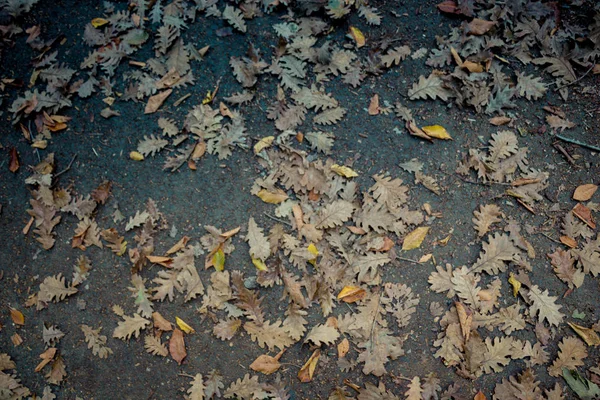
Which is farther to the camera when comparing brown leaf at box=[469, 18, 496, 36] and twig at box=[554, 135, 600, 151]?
brown leaf at box=[469, 18, 496, 36]

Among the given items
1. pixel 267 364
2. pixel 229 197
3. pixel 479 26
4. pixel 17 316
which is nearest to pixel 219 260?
pixel 229 197

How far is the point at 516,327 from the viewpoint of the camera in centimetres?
268

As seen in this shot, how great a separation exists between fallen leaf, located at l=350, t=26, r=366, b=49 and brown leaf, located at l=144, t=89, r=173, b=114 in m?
1.38

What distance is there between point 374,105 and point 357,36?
566mm

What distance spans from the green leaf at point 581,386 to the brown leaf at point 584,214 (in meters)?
0.92

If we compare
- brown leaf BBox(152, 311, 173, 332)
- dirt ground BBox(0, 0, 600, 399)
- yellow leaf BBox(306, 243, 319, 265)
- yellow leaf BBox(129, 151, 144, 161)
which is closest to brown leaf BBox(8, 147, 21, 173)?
dirt ground BBox(0, 0, 600, 399)

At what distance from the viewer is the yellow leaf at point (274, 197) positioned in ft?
9.51

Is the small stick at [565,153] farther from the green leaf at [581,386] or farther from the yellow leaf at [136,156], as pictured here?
the yellow leaf at [136,156]

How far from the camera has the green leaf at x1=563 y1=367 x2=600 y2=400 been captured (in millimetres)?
2574

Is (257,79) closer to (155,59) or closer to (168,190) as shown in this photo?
(155,59)

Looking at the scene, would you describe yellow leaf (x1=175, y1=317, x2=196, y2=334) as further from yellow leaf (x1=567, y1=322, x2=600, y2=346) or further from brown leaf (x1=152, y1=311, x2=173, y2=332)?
yellow leaf (x1=567, y1=322, x2=600, y2=346)

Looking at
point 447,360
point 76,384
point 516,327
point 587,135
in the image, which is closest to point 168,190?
point 76,384

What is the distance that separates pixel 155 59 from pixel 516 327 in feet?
9.79

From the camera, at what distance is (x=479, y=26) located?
10.6 feet
